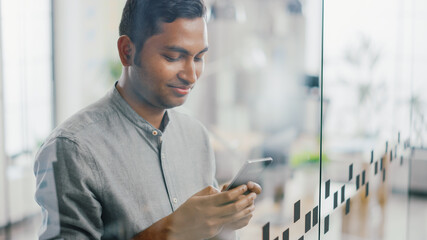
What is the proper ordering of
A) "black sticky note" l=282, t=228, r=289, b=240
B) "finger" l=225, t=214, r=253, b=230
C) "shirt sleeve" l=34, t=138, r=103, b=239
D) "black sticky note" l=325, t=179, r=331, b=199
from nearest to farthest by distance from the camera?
"shirt sleeve" l=34, t=138, r=103, b=239
"finger" l=225, t=214, r=253, b=230
"black sticky note" l=282, t=228, r=289, b=240
"black sticky note" l=325, t=179, r=331, b=199

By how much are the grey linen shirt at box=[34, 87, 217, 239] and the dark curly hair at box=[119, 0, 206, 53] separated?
0.35 ft

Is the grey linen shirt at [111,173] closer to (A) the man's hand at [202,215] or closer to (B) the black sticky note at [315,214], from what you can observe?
(A) the man's hand at [202,215]

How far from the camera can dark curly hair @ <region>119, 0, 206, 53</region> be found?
742mm

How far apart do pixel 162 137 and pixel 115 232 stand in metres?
0.18

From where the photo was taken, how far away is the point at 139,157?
78cm

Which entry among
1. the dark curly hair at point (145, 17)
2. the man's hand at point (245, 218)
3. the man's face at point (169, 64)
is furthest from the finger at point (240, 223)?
the dark curly hair at point (145, 17)

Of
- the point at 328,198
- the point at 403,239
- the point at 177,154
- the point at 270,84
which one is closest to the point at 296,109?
the point at 270,84

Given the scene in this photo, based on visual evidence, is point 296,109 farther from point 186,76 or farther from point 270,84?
point 186,76

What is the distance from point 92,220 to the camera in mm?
726

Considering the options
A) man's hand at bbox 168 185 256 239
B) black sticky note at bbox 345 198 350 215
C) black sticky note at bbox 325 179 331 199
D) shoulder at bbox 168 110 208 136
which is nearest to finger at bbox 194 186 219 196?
man's hand at bbox 168 185 256 239

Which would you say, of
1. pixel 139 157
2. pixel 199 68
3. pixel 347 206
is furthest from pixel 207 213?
pixel 347 206

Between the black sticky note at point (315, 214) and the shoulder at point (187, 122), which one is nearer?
the shoulder at point (187, 122)

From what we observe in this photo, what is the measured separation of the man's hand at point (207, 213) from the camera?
76 cm

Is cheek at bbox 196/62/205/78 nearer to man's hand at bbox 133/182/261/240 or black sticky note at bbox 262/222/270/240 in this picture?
man's hand at bbox 133/182/261/240
